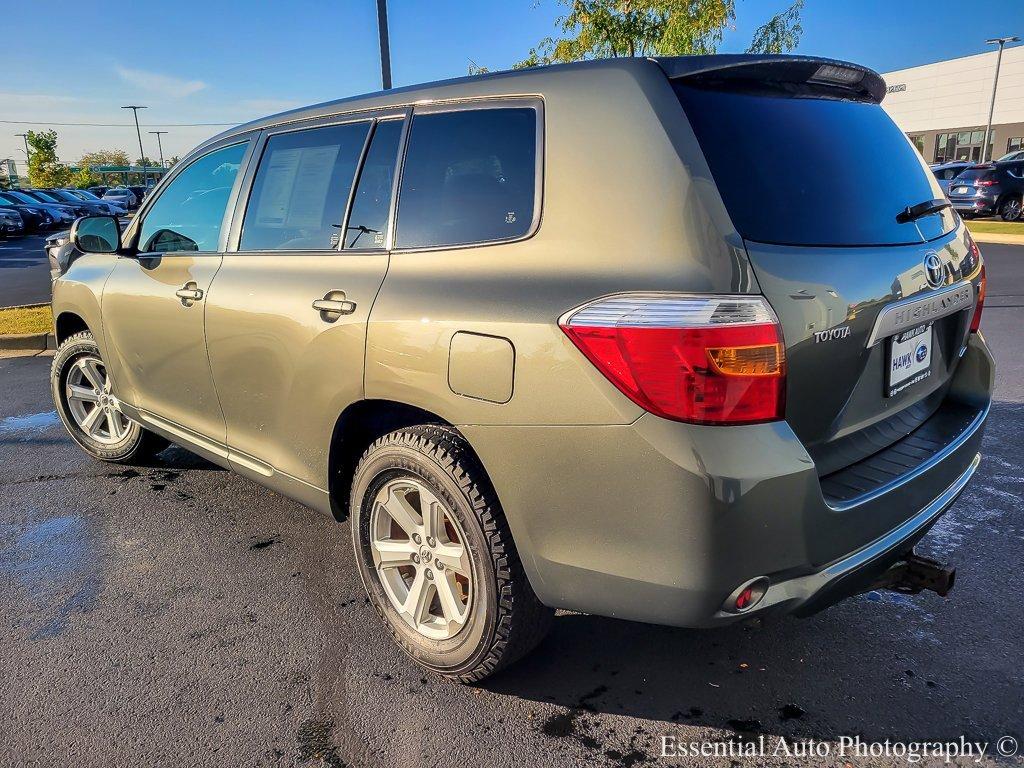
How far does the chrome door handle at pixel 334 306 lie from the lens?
2.50m

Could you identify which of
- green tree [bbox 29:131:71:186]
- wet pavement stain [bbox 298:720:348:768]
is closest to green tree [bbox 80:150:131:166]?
green tree [bbox 29:131:71:186]

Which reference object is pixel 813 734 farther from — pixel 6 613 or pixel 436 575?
pixel 6 613

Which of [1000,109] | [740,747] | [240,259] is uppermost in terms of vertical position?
[1000,109]

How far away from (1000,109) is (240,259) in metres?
57.5

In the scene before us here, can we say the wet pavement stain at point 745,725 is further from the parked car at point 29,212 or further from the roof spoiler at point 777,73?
the parked car at point 29,212

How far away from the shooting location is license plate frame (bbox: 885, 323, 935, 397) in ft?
7.30

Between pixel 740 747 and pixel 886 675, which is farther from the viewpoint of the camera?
pixel 886 675

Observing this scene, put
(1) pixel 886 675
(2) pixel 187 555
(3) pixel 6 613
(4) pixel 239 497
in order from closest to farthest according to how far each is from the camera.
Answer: (1) pixel 886 675
(3) pixel 6 613
(2) pixel 187 555
(4) pixel 239 497

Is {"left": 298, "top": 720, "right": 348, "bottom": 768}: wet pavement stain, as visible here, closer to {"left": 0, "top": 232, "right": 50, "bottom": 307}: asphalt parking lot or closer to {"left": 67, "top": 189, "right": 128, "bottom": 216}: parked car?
{"left": 0, "top": 232, "right": 50, "bottom": 307}: asphalt parking lot

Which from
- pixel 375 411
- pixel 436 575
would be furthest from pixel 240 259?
pixel 436 575

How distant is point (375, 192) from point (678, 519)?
1612 mm

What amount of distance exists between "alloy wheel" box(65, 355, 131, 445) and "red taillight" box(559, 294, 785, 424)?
355cm

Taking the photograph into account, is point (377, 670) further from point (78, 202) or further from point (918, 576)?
point (78, 202)

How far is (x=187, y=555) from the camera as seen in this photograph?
338 centimetres
